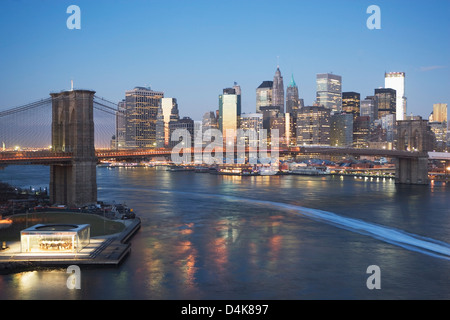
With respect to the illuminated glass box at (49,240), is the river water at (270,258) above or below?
below

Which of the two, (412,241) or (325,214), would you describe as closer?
(412,241)

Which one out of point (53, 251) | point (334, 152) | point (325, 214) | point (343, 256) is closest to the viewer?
point (53, 251)

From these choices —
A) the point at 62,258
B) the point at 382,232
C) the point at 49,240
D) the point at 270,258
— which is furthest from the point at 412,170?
the point at 62,258

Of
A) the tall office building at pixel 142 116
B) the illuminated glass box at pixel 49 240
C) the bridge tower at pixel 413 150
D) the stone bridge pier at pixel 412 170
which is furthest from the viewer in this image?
the tall office building at pixel 142 116

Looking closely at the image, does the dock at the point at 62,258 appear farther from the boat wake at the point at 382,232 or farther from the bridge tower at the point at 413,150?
the bridge tower at the point at 413,150

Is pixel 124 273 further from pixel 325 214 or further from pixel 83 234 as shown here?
pixel 325 214

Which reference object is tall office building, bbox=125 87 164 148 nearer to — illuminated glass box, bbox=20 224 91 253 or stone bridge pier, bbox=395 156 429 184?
stone bridge pier, bbox=395 156 429 184

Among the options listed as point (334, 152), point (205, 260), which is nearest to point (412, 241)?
point (205, 260)

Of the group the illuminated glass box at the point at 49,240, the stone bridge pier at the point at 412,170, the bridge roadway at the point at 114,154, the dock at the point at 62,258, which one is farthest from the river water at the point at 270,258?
the stone bridge pier at the point at 412,170
